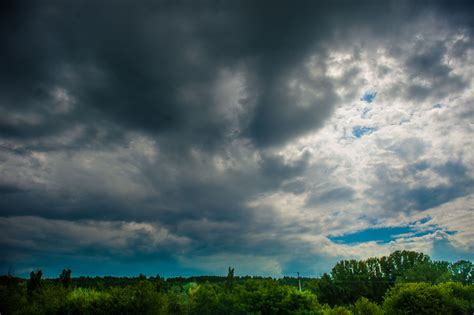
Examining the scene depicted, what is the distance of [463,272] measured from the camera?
158 feet

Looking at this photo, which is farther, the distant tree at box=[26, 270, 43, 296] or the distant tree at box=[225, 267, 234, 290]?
the distant tree at box=[26, 270, 43, 296]

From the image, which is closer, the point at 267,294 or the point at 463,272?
the point at 267,294

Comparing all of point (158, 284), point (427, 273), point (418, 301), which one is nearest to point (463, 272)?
point (427, 273)

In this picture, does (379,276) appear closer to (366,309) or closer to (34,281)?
(366,309)

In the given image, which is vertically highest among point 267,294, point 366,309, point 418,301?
point 267,294

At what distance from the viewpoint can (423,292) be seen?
2728 centimetres

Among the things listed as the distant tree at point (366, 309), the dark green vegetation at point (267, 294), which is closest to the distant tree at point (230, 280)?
the dark green vegetation at point (267, 294)

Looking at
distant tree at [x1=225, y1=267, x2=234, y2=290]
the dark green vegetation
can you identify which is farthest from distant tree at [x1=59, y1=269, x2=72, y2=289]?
distant tree at [x1=225, y1=267, x2=234, y2=290]

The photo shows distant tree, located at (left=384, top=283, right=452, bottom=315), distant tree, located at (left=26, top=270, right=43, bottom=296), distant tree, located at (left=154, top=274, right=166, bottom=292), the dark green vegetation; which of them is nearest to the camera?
the dark green vegetation

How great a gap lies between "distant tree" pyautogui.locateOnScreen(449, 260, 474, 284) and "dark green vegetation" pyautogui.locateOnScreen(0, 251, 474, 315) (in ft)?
0.04

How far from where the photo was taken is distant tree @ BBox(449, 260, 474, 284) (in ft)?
155

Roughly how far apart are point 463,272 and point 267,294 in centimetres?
4766

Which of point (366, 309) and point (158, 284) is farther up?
point (158, 284)

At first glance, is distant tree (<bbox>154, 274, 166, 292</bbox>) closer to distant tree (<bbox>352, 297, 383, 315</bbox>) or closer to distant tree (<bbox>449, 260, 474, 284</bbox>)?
distant tree (<bbox>352, 297, 383, 315</bbox>)
